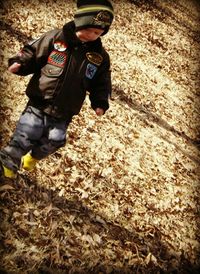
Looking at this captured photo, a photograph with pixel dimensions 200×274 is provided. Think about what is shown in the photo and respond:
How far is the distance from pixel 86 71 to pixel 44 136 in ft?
3.26

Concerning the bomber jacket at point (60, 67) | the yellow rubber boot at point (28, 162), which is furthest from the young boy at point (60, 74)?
the yellow rubber boot at point (28, 162)

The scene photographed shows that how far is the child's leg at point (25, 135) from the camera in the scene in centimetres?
373

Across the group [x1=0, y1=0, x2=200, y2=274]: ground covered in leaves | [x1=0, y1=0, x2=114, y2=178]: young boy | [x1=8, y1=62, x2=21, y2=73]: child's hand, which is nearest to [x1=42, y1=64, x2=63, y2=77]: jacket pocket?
[x1=0, y1=0, x2=114, y2=178]: young boy

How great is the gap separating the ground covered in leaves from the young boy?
3.25ft

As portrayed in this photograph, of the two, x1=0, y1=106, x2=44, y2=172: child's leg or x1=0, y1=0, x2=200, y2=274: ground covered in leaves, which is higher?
x1=0, y1=106, x2=44, y2=172: child's leg

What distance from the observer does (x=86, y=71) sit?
12.1ft

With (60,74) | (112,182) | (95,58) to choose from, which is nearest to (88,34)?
(95,58)

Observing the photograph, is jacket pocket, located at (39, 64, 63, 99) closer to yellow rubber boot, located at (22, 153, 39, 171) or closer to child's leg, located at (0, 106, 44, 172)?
child's leg, located at (0, 106, 44, 172)

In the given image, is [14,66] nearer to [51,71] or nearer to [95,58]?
[51,71]

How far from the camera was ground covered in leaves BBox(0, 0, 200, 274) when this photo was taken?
419 cm

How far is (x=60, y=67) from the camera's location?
141 inches

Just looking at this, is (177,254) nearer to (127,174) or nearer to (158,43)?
(127,174)

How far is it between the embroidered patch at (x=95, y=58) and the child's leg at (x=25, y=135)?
892mm

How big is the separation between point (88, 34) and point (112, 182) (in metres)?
2.93
